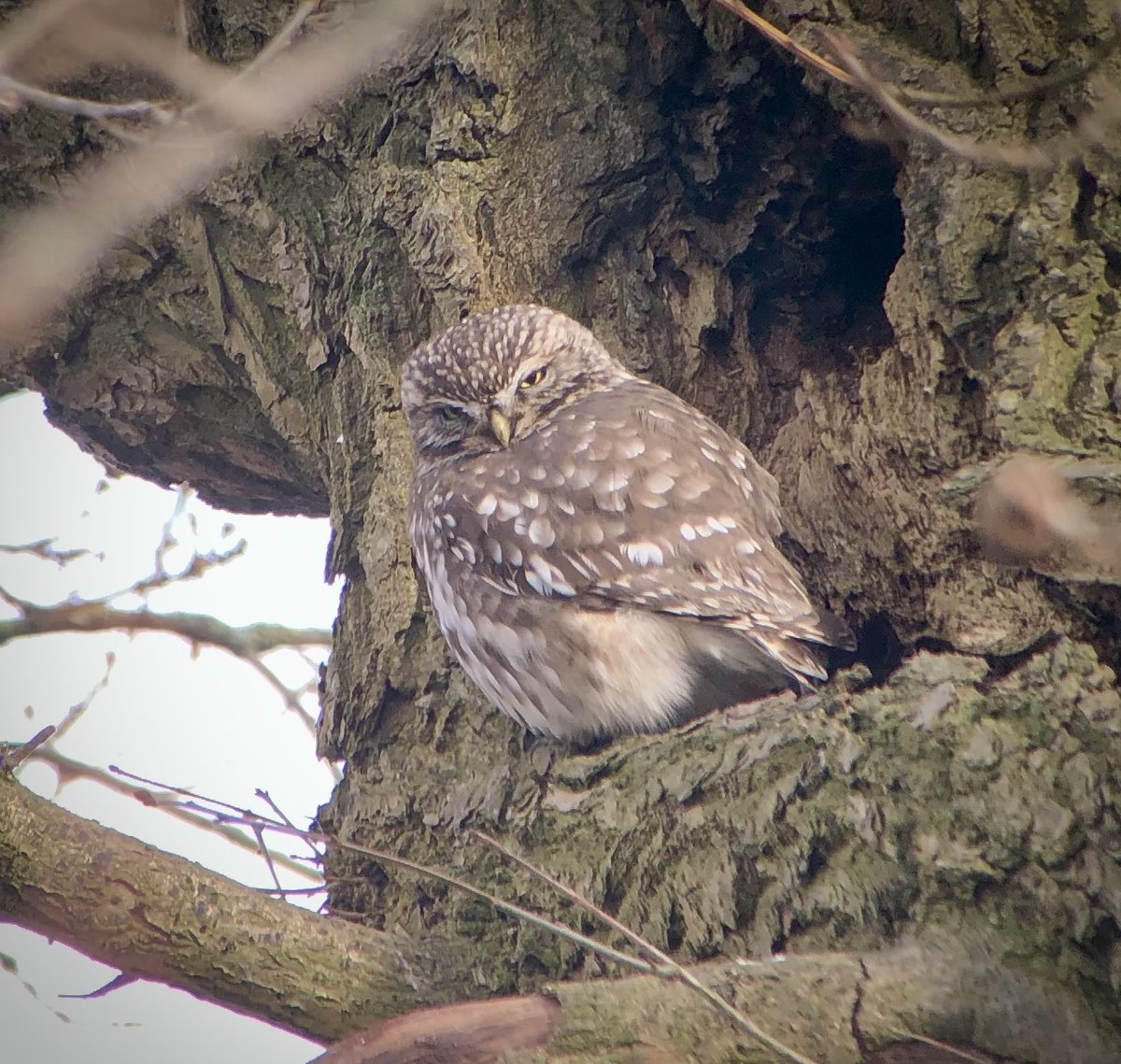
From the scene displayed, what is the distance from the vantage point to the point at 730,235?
10.9ft

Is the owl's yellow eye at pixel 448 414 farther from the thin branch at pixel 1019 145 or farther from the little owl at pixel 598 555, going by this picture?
the thin branch at pixel 1019 145

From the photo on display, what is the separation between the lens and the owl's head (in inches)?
134

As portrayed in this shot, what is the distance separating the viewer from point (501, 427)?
3.53 metres

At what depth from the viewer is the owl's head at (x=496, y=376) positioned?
342 cm

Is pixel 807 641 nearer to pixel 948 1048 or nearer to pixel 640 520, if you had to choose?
pixel 640 520

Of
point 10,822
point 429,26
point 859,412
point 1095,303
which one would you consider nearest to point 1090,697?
point 1095,303

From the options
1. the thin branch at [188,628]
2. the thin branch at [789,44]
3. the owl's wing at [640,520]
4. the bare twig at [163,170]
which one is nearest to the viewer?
the bare twig at [163,170]

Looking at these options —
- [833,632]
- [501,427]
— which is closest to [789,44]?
[833,632]

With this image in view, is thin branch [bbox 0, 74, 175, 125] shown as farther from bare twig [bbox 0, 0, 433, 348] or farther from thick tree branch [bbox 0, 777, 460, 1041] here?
thick tree branch [bbox 0, 777, 460, 1041]

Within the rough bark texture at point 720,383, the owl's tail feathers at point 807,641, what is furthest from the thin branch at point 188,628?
the owl's tail feathers at point 807,641

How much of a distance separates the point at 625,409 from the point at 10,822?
185 centimetres

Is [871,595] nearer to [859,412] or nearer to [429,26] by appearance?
[859,412]

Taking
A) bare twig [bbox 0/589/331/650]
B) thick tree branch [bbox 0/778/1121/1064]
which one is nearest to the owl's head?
thick tree branch [bbox 0/778/1121/1064]

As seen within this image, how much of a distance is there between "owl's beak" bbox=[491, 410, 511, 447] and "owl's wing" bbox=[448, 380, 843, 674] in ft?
0.18
